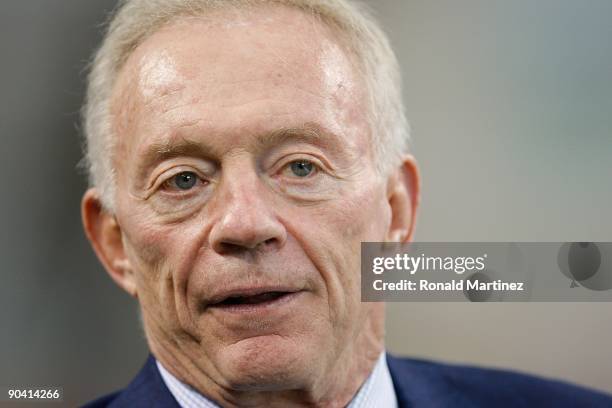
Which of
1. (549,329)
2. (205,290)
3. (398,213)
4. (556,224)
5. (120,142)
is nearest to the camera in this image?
(205,290)

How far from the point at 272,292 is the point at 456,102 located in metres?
1.40

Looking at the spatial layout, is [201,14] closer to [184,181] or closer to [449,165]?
[184,181]

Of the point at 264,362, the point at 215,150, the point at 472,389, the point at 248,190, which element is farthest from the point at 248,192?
the point at 472,389

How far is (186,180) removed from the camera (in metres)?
1.75

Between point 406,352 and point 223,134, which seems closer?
point 223,134

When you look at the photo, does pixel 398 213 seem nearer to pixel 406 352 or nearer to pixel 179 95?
pixel 179 95

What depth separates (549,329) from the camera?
286 cm

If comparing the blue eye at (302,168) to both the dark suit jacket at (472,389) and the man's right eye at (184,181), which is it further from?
the dark suit jacket at (472,389)

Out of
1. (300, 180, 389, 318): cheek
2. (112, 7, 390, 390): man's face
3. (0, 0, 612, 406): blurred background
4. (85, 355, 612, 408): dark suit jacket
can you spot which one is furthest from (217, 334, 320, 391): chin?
(0, 0, 612, 406): blurred background

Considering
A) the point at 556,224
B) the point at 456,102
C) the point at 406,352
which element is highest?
the point at 456,102

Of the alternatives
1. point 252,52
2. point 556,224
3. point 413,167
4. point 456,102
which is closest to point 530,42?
point 456,102

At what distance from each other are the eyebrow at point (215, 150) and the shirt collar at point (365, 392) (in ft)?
1.53

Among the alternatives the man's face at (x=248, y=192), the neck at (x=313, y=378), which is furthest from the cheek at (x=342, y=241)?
the neck at (x=313, y=378)

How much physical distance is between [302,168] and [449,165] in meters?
1.24
